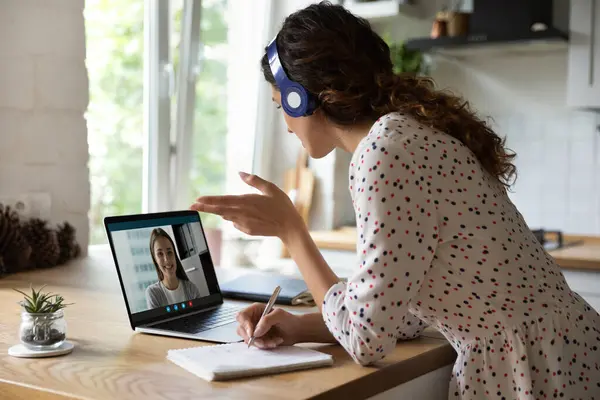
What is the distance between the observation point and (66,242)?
2.52m

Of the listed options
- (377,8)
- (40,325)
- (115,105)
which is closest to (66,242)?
(115,105)

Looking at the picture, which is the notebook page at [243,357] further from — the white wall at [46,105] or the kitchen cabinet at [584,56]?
the kitchen cabinet at [584,56]

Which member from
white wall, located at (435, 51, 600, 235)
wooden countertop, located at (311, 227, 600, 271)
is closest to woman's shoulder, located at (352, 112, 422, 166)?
wooden countertop, located at (311, 227, 600, 271)

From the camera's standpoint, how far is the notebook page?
125cm

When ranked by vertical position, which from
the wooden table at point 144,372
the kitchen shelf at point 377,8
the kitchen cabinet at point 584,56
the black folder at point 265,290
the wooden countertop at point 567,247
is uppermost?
the kitchen shelf at point 377,8

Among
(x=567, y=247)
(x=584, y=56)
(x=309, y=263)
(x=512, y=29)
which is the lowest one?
(x=567, y=247)

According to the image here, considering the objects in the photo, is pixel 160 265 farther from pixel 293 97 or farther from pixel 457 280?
pixel 457 280

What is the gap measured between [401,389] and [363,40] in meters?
0.61

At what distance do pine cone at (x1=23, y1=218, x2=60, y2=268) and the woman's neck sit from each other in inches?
32.7

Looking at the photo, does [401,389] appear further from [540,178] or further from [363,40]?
[540,178]

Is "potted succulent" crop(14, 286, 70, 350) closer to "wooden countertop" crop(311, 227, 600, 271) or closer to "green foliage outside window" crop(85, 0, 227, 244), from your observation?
"green foliage outside window" crop(85, 0, 227, 244)

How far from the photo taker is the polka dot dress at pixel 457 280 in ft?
4.06

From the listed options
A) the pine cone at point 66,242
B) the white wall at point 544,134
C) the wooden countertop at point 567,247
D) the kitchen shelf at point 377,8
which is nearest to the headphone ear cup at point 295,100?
the pine cone at point 66,242

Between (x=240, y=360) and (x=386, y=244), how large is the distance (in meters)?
0.30
